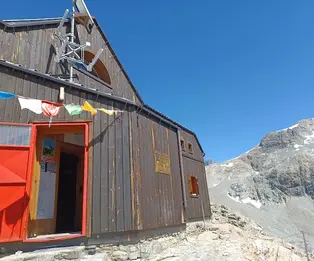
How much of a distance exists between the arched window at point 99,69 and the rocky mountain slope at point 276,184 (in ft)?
75.1

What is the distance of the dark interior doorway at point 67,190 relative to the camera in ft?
31.7

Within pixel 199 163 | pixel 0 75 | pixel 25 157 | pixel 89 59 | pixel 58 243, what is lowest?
pixel 58 243

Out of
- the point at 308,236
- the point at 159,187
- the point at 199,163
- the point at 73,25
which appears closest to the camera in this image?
the point at 159,187

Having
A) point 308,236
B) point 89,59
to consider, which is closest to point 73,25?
point 89,59

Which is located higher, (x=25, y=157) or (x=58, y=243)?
(x=25, y=157)

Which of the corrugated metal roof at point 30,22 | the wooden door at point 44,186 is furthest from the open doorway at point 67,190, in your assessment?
the corrugated metal roof at point 30,22

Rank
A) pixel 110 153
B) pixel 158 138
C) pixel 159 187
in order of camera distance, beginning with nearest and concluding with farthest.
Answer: pixel 110 153
pixel 159 187
pixel 158 138

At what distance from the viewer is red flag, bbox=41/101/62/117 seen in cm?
682

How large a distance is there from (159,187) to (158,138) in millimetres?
1783

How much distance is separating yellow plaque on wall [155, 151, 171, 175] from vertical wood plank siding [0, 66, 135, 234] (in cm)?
158

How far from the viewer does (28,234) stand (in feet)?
21.5

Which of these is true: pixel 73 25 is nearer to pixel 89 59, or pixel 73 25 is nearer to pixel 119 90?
pixel 89 59

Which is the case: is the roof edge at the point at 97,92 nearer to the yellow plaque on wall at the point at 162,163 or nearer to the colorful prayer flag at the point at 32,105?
the colorful prayer flag at the point at 32,105

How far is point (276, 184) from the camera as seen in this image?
45719 millimetres
